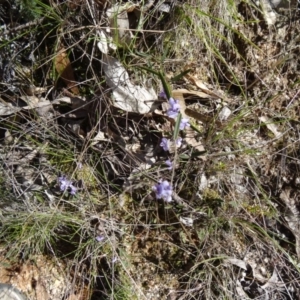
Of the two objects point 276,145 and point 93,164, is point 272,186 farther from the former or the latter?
point 93,164

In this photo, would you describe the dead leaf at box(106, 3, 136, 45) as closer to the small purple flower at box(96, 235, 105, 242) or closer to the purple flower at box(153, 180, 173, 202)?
the purple flower at box(153, 180, 173, 202)

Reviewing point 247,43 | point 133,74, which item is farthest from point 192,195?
point 247,43

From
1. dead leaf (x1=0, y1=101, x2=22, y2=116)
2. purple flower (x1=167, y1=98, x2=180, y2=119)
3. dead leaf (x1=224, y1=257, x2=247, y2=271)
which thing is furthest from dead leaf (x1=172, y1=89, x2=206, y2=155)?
dead leaf (x1=0, y1=101, x2=22, y2=116)

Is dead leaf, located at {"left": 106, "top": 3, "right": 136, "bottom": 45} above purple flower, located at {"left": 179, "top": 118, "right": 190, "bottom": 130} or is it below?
above

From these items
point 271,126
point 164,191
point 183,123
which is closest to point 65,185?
point 164,191

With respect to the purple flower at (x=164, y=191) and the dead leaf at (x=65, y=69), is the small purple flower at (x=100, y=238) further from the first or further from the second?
the dead leaf at (x=65, y=69)
